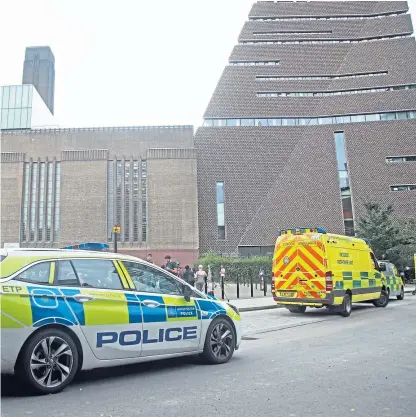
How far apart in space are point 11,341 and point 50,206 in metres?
45.6

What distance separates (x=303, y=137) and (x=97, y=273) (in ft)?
156

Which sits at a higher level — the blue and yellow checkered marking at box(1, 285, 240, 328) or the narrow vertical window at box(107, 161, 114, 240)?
the narrow vertical window at box(107, 161, 114, 240)

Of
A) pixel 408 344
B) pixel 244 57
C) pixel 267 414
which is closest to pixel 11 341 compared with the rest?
pixel 267 414

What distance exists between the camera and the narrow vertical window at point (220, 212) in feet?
155

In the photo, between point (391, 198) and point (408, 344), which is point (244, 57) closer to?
point (391, 198)

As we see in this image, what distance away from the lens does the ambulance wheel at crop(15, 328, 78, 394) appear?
13.6ft

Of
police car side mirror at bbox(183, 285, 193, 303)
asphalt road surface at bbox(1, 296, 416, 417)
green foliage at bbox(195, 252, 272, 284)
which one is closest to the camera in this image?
asphalt road surface at bbox(1, 296, 416, 417)

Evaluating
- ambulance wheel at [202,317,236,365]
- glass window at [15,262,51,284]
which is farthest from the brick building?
glass window at [15,262,51,284]

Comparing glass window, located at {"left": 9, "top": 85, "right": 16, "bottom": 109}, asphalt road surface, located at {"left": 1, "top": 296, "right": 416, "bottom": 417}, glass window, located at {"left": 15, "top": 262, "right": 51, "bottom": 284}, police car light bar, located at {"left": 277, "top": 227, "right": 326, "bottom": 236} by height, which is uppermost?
glass window, located at {"left": 9, "top": 85, "right": 16, "bottom": 109}

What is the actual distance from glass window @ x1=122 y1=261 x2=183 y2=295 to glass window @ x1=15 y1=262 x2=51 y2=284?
1.02 metres

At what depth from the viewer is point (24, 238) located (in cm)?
4603

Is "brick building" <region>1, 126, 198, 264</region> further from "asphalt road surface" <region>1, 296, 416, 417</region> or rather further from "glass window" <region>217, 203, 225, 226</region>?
"asphalt road surface" <region>1, 296, 416, 417</region>

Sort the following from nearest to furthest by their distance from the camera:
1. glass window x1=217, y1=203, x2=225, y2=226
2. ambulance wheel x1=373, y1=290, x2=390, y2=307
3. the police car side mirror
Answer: the police car side mirror < ambulance wheel x1=373, y1=290, x2=390, y2=307 < glass window x1=217, y1=203, x2=225, y2=226

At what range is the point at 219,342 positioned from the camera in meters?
5.99
